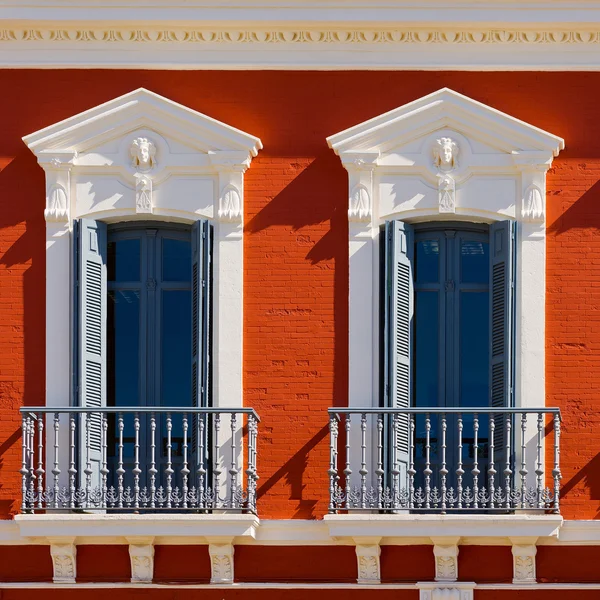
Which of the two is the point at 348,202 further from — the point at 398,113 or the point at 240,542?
the point at 240,542

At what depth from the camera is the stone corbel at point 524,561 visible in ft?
64.7

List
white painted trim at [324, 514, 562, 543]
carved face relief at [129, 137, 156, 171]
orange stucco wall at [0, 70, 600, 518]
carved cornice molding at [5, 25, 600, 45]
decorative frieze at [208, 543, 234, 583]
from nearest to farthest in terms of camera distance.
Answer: white painted trim at [324, 514, 562, 543], decorative frieze at [208, 543, 234, 583], orange stucco wall at [0, 70, 600, 518], carved face relief at [129, 137, 156, 171], carved cornice molding at [5, 25, 600, 45]

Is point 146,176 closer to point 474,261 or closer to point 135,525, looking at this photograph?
point 474,261

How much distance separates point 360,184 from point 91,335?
281cm

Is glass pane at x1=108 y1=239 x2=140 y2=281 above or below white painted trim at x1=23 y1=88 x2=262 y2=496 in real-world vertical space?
below

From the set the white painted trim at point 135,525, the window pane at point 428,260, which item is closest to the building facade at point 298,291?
the window pane at point 428,260

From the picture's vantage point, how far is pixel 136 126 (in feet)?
67.7

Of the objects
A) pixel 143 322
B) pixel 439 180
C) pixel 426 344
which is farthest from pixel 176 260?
pixel 439 180

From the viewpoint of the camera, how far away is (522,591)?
779 inches

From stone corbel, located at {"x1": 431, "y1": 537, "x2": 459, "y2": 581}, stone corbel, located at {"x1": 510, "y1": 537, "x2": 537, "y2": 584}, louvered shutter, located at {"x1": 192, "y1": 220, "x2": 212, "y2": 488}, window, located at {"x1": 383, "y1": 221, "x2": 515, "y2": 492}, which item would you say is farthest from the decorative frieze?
stone corbel, located at {"x1": 510, "y1": 537, "x2": 537, "y2": 584}

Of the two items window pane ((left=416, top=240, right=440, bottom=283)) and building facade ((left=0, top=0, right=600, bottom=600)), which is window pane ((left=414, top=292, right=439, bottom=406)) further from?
window pane ((left=416, top=240, right=440, bottom=283))

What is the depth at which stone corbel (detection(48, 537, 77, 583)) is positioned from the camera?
19766 mm

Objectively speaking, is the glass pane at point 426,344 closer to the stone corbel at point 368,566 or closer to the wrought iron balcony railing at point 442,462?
the wrought iron balcony railing at point 442,462

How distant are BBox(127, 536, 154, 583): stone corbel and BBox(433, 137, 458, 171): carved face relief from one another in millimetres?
4310
